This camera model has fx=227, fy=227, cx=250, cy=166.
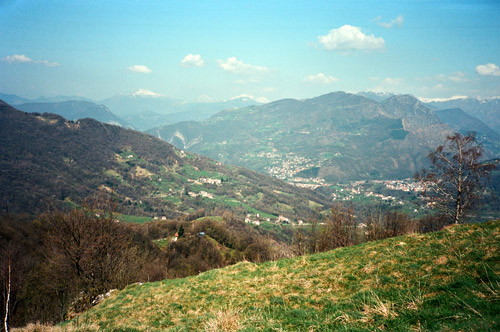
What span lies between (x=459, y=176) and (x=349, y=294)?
1699 cm

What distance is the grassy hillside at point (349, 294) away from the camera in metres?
4.92

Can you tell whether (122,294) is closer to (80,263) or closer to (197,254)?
(80,263)

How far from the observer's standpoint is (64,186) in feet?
432

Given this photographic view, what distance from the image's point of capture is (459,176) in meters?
17.7

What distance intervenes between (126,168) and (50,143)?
60.0 metres

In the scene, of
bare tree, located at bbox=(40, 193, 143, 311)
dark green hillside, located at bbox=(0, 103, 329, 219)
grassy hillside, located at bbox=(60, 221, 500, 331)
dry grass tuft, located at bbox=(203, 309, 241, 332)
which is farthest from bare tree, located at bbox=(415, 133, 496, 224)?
dark green hillside, located at bbox=(0, 103, 329, 219)

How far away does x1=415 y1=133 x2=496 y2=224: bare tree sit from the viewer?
17.1 m

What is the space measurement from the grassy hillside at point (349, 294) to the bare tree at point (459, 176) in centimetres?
952

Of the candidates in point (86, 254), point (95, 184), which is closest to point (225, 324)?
point (86, 254)

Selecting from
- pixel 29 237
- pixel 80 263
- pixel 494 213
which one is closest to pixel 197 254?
pixel 29 237

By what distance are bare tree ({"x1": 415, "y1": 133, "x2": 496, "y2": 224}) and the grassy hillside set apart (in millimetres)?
9521

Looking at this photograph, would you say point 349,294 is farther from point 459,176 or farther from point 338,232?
point 338,232

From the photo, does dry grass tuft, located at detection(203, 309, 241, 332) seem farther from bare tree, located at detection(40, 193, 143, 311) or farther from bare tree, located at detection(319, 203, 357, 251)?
bare tree, located at detection(319, 203, 357, 251)

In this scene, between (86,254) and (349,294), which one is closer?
(349,294)
